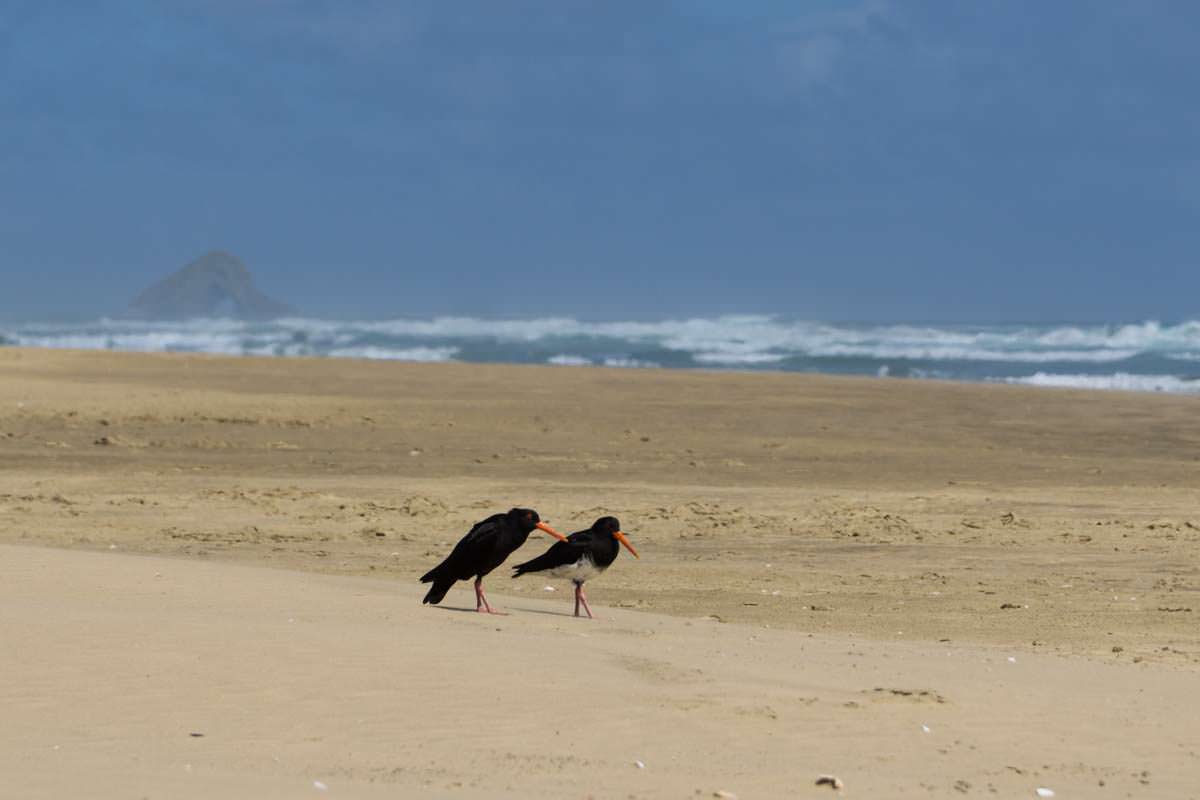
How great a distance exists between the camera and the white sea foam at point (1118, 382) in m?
35.7

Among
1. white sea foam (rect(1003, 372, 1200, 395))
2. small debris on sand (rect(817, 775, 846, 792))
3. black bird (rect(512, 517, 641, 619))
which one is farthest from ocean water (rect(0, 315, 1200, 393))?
small debris on sand (rect(817, 775, 846, 792))

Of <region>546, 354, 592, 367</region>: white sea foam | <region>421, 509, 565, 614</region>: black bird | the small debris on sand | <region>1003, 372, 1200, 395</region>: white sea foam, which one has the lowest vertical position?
the small debris on sand

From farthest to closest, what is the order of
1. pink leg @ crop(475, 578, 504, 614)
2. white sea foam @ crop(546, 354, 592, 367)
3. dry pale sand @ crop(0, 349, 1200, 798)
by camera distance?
1. white sea foam @ crop(546, 354, 592, 367)
2. pink leg @ crop(475, 578, 504, 614)
3. dry pale sand @ crop(0, 349, 1200, 798)

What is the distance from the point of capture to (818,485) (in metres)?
17.5

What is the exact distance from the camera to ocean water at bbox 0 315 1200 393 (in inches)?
1700

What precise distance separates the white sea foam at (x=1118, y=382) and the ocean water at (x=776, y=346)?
44 mm

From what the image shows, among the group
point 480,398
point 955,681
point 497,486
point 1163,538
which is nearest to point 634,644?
point 955,681

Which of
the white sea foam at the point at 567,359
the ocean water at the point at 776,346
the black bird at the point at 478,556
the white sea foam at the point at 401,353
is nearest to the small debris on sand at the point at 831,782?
the black bird at the point at 478,556

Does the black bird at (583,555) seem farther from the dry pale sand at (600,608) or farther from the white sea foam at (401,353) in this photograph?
the white sea foam at (401,353)

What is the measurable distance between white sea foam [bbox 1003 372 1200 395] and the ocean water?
0.15ft

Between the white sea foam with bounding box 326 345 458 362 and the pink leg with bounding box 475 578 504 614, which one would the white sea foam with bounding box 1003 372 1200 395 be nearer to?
the white sea foam with bounding box 326 345 458 362

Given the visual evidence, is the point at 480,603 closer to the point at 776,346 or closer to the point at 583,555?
the point at 583,555

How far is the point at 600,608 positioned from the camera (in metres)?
10.5

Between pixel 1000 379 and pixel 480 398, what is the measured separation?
17204mm
